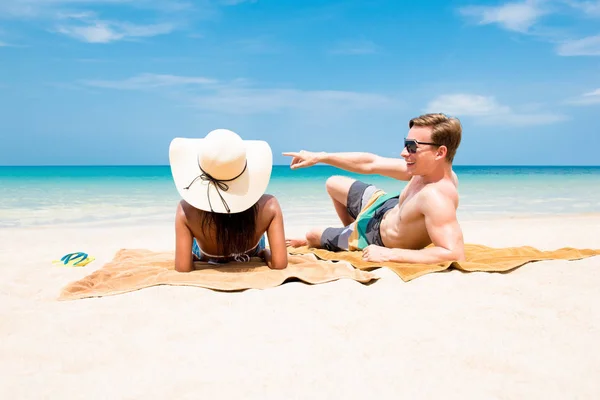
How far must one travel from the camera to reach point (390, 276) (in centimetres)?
445

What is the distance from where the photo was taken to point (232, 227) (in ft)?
15.0

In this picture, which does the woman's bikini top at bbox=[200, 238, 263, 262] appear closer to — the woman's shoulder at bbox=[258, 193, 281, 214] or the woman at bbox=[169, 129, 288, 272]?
the woman at bbox=[169, 129, 288, 272]

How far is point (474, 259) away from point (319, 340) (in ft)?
8.74

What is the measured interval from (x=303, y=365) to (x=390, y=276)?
185 centimetres

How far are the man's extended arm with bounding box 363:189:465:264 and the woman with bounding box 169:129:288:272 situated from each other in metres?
1.30

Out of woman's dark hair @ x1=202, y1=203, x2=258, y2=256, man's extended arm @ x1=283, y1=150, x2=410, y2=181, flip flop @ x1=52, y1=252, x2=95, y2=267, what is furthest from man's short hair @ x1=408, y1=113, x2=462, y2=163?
flip flop @ x1=52, y1=252, x2=95, y2=267

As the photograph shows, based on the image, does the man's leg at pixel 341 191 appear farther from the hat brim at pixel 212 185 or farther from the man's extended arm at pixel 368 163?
the hat brim at pixel 212 185

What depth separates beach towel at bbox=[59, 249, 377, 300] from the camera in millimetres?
4129

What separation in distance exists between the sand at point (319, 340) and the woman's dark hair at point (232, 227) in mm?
683

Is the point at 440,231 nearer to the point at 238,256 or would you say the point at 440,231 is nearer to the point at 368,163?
the point at 368,163

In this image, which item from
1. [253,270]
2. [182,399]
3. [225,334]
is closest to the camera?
[182,399]

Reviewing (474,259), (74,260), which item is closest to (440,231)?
(474,259)

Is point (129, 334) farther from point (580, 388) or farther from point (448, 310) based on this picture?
point (580, 388)

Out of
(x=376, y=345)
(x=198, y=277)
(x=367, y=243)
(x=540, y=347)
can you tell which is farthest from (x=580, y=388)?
(x=367, y=243)
